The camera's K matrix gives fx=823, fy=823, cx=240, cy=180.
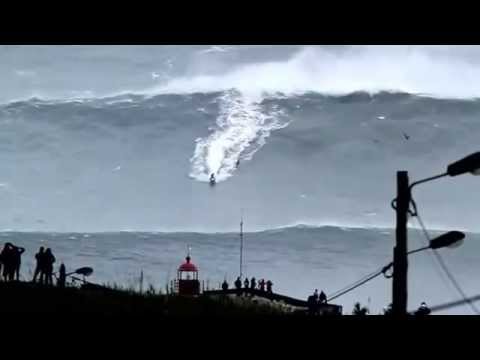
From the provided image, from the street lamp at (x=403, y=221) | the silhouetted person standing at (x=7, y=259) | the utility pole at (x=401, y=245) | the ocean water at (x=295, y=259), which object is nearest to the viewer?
the street lamp at (x=403, y=221)

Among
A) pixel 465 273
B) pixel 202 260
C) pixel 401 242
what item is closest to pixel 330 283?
pixel 202 260

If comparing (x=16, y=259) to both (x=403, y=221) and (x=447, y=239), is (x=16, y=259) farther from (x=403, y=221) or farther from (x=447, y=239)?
(x=403, y=221)

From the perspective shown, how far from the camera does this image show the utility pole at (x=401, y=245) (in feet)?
17.4

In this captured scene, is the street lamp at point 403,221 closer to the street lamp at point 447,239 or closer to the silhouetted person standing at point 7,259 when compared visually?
the street lamp at point 447,239

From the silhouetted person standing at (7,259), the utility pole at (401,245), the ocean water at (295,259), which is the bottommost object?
the utility pole at (401,245)

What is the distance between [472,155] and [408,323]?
1.58m

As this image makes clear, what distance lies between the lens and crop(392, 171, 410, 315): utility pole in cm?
532

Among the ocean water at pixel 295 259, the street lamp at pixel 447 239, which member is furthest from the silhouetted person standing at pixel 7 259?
the ocean water at pixel 295 259

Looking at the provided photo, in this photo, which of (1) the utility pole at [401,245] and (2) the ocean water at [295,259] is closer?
(1) the utility pole at [401,245]

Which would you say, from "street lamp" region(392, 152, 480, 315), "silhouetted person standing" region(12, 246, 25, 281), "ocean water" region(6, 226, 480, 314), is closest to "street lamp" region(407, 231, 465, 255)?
"street lamp" region(392, 152, 480, 315)

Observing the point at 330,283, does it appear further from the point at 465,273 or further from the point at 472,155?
the point at 472,155

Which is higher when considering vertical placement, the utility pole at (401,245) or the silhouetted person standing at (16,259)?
the silhouetted person standing at (16,259)

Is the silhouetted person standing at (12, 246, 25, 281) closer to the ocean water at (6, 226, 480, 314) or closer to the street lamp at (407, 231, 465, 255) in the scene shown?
the street lamp at (407, 231, 465, 255)

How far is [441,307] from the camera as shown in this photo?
16.1ft
